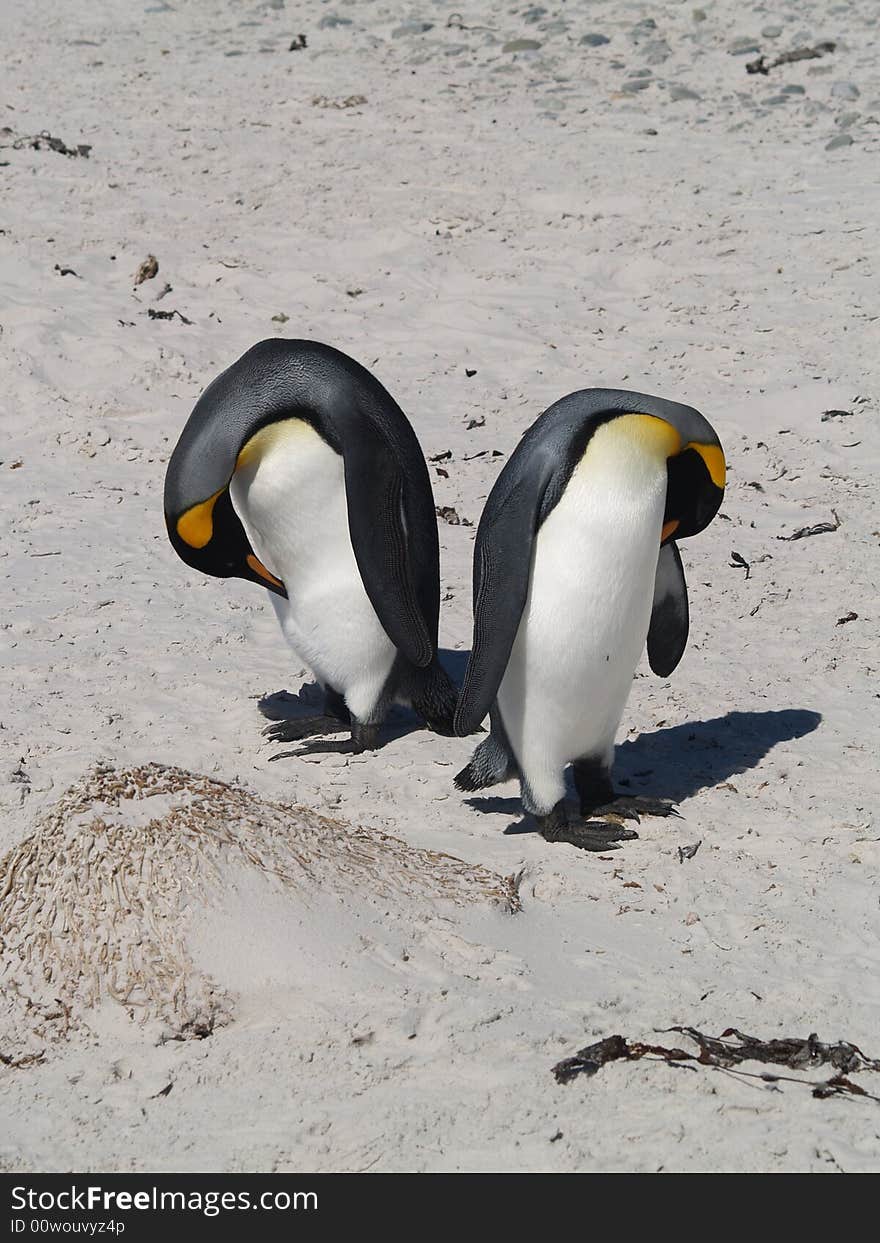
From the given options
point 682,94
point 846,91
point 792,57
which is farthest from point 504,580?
point 792,57

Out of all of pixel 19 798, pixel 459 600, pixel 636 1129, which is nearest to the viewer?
pixel 636 1129

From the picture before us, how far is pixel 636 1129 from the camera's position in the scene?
2.77 m

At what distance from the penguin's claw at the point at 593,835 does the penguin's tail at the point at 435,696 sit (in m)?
0.79

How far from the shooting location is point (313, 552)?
4711 mm

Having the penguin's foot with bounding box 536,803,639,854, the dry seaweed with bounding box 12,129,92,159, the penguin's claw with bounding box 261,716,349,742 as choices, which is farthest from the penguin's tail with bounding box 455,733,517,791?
the dry seaweed with bounding box 12,129,92,159

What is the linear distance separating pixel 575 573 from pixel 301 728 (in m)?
1.35

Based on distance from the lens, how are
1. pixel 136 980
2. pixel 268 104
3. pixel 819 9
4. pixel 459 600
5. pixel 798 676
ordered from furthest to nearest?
1. pixel 819 9
2. pixel 268 104
3. pixel 459 600
4. pixel 798 676
5. pixel 136 980

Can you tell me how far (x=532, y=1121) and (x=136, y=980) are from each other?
959 mm

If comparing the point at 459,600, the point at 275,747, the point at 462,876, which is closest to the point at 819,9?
the point at 459,600

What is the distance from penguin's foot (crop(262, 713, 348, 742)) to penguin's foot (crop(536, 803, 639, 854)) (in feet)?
3.31

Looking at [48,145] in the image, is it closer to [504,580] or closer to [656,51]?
[656,51]

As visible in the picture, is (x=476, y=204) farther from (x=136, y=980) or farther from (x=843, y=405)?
(x=136, y=980)

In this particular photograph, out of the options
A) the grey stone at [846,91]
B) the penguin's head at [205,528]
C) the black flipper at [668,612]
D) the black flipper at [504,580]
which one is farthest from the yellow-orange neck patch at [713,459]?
the grey stone at [846,91]

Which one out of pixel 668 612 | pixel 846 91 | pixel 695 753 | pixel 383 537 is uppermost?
pixel 846 91
